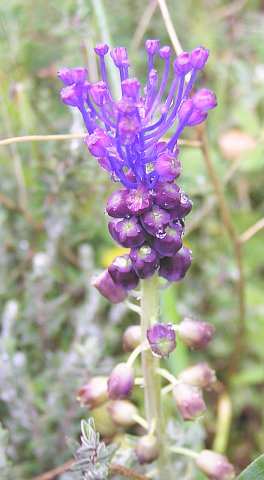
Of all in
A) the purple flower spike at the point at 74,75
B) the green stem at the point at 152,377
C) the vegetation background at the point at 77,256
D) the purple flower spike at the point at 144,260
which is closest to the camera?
the purple flower spike at the point at 74,75

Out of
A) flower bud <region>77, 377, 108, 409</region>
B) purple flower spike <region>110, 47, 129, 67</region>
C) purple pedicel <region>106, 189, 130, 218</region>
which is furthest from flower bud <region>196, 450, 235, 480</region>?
purple flower spike <region>110, 47, 129, 67</region>

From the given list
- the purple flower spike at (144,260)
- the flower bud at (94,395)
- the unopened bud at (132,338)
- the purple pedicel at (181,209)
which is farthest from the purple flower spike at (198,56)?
the flower bud at (94,395)

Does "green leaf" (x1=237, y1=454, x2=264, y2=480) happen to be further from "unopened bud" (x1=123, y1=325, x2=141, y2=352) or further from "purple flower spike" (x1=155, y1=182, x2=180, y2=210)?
"purple flower spike" (x1=155, y1=182, x2=180, y2=210)

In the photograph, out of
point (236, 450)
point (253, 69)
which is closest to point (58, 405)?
point (236, 450)

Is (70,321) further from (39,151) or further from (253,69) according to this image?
(253,69)

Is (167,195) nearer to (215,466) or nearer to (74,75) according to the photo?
(74,75)

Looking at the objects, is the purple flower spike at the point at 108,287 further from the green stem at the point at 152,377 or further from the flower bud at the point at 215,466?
the flower bud at the point at 215,466
